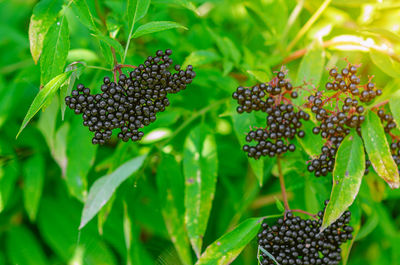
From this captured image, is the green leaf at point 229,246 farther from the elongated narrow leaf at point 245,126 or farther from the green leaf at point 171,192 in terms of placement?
the green leaf at point 171,192

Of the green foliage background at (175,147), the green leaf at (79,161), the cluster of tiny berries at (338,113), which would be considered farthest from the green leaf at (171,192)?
the cluster of tiny berries at (338,113)

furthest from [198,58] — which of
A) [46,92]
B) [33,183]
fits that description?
[33,183]

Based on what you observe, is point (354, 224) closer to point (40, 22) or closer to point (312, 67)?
point (312, 67)

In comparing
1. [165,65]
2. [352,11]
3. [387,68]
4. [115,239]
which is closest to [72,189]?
[115,239]

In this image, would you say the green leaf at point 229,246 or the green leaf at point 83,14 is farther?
the green leaf at point 229,246

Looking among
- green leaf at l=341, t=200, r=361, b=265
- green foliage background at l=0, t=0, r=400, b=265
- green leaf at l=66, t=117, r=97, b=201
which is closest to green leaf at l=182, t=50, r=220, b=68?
green foliage background at l=0, t=0, r=400, b=265

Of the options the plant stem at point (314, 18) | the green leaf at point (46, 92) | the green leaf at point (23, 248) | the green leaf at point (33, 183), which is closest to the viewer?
the green leaf at point (46, 92)

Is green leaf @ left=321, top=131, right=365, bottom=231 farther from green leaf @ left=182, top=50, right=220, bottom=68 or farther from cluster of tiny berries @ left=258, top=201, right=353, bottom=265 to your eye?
green leaf @ left=182, top=50, right=220, bottom=68
